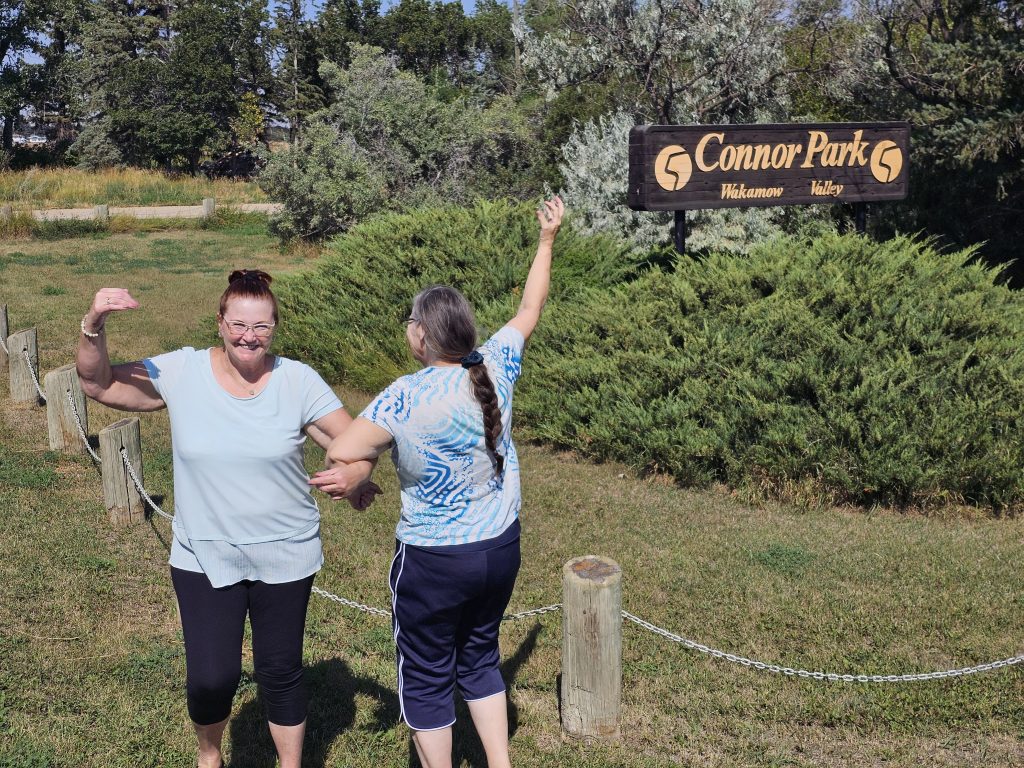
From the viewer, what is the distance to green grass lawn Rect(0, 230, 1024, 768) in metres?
4.32

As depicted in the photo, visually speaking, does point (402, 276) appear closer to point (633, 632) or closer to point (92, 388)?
point (633, 632)

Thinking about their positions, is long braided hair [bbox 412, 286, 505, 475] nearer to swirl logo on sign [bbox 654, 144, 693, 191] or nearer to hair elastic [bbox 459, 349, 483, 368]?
hair elastic [bbox 459, 349, 483, 368]

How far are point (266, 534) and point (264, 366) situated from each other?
22.3 inches

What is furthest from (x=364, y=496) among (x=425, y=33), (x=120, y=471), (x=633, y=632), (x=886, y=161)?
(x=425, y=33)

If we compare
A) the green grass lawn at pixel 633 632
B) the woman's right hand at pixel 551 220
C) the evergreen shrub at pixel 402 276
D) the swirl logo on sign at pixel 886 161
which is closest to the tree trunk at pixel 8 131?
the evergreen shrub at pixel 402 276

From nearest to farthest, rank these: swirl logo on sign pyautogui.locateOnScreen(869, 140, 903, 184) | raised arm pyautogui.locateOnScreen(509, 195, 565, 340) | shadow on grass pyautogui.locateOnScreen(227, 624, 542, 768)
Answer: raised arm pyautogui.locateOnScreen(509, 195, 565, 340), shadow on grass pyautogui.locateOnScreen(227, 624, 542, 768), swirl logo on sign pyautogui.locateOnScreen(869, 140, 903, 184)

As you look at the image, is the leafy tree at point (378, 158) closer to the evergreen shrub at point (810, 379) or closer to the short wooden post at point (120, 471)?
the evergreen shrub at point (810, 379)

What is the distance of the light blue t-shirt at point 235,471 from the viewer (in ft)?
10.9

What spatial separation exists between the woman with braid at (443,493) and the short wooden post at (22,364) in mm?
8263

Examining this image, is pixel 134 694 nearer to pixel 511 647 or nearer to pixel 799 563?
pixel 511 647

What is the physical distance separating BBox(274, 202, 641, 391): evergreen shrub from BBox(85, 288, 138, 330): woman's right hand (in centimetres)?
784

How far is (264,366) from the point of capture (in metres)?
3.46

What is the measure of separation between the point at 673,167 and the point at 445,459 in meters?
7.93

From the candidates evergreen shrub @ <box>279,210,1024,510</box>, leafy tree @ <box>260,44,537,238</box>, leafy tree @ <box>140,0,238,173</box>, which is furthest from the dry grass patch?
evergreen shrub @ <box>279,210,1024,510</box>
